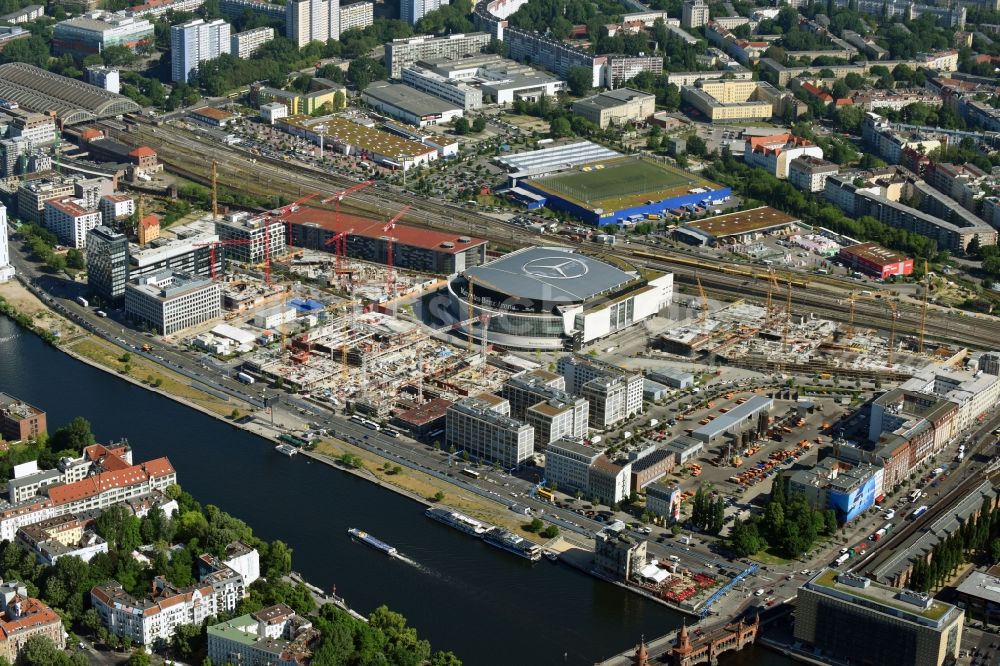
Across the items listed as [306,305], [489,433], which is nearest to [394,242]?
[306,305]

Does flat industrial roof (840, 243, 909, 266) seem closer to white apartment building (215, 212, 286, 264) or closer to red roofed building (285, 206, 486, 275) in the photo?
red roofed building (285, 206, 486, 275)

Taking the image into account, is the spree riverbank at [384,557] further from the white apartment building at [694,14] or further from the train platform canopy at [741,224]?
the white apartment building at [694,14]

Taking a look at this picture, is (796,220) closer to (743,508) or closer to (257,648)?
(743,508)

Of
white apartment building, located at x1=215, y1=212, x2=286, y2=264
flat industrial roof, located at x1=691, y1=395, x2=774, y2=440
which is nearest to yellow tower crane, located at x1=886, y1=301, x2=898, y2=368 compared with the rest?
flat industrial roof, located at x1=691, y1=395, x2=774, y2=440

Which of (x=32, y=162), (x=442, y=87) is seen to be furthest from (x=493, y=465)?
(x=442, y=87)

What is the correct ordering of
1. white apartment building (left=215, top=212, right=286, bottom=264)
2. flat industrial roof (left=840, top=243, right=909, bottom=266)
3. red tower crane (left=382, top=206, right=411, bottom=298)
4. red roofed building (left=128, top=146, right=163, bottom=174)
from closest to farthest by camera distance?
1. red tower crane (left=382, top=206, right=411, bottom=298)
2. white apartment building (left=215, top=212, right=286, bottom=264)
3. flat industrial roof (left=840, top=243, right=909, bottom=266)
4. red roofed building (left=128, top=146, right=163, bottom=174)

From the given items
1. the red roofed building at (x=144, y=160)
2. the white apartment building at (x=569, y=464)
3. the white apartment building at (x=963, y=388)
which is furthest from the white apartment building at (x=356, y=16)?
the white apartment building at (x=569, y=464)
